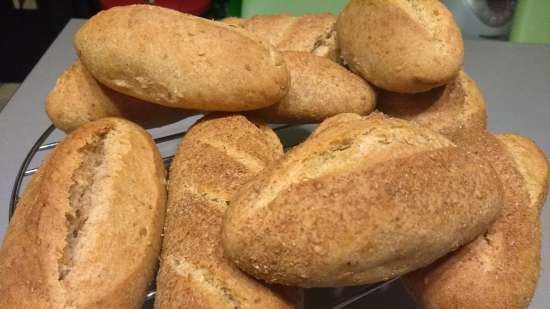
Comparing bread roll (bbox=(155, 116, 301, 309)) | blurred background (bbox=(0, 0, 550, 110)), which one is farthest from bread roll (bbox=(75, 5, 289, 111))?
blurred background (bbox=(0, 0, 550, 110))

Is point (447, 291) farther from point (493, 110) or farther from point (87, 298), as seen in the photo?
point (493, 110)

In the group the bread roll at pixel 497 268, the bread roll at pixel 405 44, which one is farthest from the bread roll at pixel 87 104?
the bread roll at pixel 497 268

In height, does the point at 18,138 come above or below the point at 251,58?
below

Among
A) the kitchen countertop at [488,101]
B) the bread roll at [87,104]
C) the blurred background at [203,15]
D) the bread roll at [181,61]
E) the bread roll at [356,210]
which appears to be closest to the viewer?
the bread roll at [356,210]

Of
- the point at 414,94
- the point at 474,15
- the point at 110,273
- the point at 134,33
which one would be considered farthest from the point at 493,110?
the point at 110,273

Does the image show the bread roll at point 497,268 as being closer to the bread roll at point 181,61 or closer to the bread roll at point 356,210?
the bread roll at point 356,210

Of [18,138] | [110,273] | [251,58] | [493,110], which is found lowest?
[18,138]

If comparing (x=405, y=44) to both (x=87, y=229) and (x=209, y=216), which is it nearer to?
(x=209, y=216)

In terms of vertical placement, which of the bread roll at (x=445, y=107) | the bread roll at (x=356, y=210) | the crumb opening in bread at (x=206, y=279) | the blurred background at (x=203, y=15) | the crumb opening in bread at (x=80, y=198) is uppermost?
the bread roll at (x=356, y=210)
